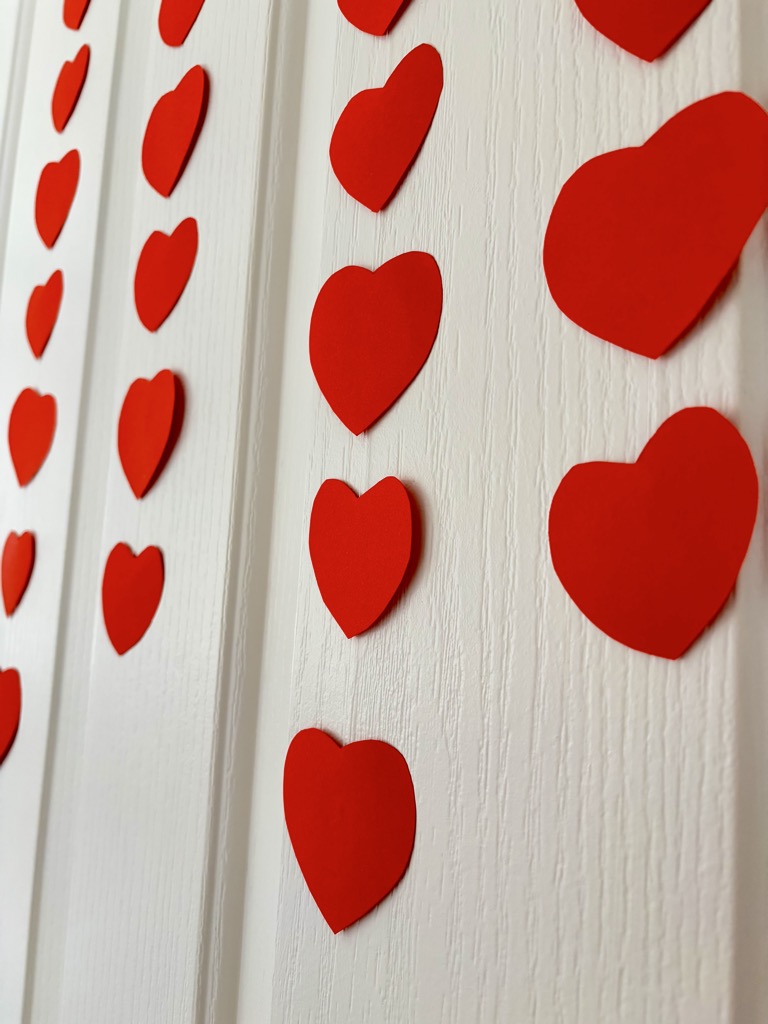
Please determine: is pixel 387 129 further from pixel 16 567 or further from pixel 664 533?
pixel 16 567

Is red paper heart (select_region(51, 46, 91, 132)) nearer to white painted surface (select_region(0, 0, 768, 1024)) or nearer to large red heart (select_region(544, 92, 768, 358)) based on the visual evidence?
white painted surface (select_region(0, 0, 768, 1024))

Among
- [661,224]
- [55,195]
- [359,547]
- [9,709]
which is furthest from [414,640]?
[55,195]

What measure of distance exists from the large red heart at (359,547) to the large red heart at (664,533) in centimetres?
9

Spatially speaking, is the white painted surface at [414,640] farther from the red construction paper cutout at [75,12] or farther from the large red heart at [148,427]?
the red construction paper cutout at [75,12]

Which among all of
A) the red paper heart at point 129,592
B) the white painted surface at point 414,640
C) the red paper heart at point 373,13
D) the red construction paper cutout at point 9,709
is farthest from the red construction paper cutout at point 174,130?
the red construction paper cutout at point 9,709

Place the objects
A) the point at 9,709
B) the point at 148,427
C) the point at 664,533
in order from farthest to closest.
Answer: the point at 9,709
the point at 148,427
the point at 664,533

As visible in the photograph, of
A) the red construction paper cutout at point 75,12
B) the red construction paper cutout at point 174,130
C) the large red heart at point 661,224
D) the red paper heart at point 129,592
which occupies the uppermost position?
the red construction paper cutout at point 75,12

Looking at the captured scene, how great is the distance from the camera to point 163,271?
640 mm

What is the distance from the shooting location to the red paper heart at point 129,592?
23.7 inches

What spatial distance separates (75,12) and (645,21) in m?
0.64

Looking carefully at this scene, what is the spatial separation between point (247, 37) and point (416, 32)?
16 cm

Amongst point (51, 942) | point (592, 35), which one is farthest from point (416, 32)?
point (51, 942)

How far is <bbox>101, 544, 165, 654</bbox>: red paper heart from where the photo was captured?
602 millimetres

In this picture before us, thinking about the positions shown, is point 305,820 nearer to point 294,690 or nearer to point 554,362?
point 294,690
